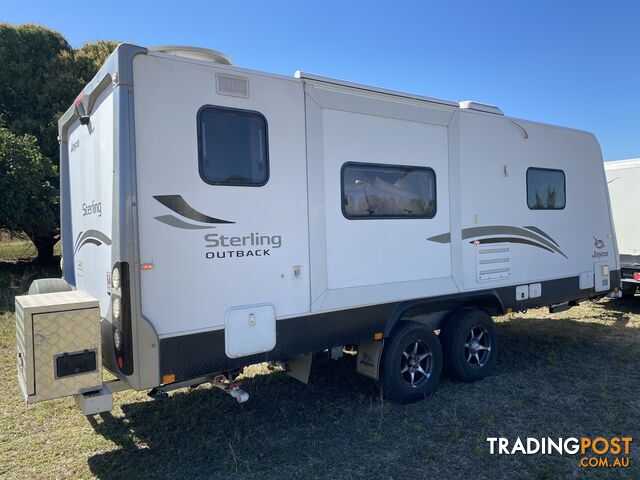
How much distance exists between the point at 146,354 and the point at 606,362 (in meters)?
5.55

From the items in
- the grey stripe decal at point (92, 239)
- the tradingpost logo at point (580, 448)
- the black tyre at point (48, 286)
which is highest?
the grey stripe decal at point (92, 239)

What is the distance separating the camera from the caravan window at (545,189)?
19.8ft

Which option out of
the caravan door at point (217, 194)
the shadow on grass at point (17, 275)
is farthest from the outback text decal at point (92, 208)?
the shadow on grass at point (17, 275)

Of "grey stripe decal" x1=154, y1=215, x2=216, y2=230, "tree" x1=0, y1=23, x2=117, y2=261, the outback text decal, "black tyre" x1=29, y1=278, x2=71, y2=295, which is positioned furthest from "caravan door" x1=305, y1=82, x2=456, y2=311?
"tree" x1=0, y1=23, x2=117, y2=261

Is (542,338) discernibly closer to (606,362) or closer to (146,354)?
(606,362)

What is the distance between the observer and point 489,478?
3572 mm

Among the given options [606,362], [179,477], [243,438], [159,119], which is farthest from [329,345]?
[606,362]

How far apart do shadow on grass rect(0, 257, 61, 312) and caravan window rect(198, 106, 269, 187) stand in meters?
7.22

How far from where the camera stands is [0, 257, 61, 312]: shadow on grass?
9.61 meters

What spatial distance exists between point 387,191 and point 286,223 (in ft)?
3.84

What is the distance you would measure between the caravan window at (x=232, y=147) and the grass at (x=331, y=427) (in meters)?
2.15

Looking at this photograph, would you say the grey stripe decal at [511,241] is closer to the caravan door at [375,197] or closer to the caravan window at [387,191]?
the caravan door at [375,197]

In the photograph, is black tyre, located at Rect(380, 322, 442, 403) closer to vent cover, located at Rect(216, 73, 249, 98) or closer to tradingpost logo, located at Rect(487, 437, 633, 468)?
tradingpost logo, located at Rect(487, 437, 633, 468)

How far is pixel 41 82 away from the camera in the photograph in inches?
A: 526
